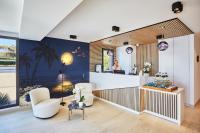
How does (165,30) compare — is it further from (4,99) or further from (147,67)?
(4,99)

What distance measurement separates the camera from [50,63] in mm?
4934

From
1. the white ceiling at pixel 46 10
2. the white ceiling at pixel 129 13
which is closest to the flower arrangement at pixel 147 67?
the white ceiling at pixel 129 13

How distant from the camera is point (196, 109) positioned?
13.5ft

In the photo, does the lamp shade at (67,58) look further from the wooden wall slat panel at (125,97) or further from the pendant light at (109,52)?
the pendant light at (109,52)

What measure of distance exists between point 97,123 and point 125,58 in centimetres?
444

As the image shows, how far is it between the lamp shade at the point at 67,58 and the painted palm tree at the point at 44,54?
27 centimetres

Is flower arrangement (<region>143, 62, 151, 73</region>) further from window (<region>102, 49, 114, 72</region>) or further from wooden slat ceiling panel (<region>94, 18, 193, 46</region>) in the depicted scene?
window (<region>102, 49, 114, 72</region>)

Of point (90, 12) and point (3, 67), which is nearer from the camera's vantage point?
point (90, 12)

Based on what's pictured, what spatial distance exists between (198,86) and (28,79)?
6611 mm

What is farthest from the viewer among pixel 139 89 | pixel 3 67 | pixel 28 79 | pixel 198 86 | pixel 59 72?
pixel 59 72

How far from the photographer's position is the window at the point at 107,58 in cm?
676

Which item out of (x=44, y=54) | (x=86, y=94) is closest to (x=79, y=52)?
(x=44, y=54)

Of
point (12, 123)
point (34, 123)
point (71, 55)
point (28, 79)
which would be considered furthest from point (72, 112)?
point (71, 55)

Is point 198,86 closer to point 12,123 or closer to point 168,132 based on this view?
point 168,132
